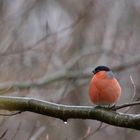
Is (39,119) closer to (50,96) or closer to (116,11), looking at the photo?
(50,96)

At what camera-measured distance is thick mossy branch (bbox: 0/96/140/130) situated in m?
3.43

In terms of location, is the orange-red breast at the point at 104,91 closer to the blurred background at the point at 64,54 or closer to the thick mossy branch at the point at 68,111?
the thick mossy branch at the point at 68,111

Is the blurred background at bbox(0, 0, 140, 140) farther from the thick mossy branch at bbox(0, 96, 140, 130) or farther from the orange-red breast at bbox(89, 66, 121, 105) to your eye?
the thick mossy branch at bbox(0, 96, 140, 130)

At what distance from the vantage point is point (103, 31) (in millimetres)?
10922

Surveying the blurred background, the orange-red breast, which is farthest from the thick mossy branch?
the blurred background

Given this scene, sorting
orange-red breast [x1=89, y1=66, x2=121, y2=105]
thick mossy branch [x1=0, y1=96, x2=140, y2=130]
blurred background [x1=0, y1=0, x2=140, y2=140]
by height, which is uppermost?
blurred background [x1=0, y1=0, x2=140, y2=140]

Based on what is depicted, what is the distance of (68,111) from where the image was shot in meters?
3.61

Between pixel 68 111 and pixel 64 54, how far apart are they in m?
6.19

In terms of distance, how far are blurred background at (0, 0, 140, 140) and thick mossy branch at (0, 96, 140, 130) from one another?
1555mm

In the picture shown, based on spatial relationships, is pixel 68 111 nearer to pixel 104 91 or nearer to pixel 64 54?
pixel 104 91

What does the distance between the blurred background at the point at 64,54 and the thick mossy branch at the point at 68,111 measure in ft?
5.10

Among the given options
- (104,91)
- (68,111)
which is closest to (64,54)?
(104,91)

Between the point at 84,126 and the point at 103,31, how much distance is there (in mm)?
2228

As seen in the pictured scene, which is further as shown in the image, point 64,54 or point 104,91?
point 64,54
